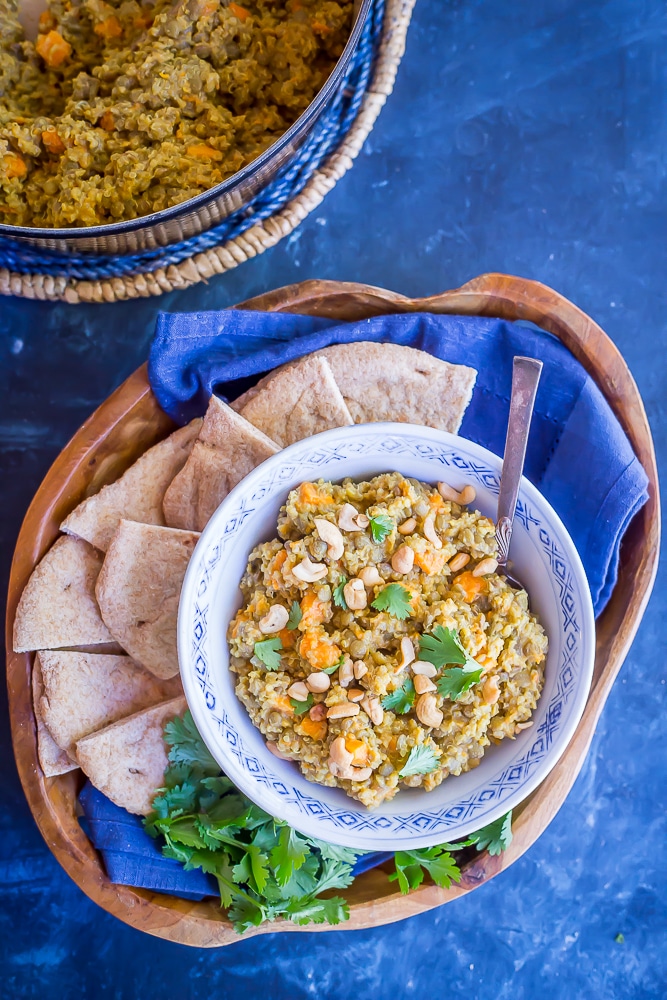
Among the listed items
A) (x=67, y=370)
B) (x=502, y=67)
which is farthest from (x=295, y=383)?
(x=502, y=67)

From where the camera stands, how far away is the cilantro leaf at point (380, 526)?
2242mm

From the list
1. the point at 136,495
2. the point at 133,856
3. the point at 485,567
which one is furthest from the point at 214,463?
the point at 133,856

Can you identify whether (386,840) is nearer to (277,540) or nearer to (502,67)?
(277,540)

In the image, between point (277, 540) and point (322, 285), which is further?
point (322, 285)

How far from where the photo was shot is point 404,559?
7.25 ft

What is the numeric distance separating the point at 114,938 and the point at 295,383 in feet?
7.33

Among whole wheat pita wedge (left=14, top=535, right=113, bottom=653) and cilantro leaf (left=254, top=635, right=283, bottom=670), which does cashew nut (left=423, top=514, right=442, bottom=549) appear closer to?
cilantro leaf (left=254, top=635, right=283, bottom=670)

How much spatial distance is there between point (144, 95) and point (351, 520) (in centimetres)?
150

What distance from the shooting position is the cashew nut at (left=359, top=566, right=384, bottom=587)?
2225 millimetres

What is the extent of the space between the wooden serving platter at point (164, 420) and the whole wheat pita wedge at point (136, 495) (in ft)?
0.34

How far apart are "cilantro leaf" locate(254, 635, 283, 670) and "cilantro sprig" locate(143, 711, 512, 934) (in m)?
0.44

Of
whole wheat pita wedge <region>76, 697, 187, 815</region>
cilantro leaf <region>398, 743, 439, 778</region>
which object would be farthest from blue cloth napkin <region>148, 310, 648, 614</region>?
whole wheat pita wedge <region>76, 697, 187, 815</region>

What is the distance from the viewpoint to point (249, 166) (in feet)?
7.97

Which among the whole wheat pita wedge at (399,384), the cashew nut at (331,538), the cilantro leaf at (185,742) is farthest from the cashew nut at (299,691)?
the whole wheat pita wedge at (399,384)
